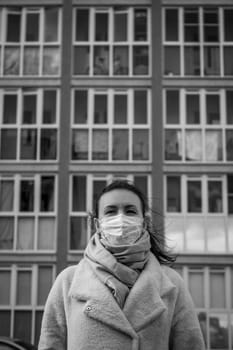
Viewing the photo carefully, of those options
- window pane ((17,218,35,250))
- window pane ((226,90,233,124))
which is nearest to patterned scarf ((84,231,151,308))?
window pane ((17,218,35,250))

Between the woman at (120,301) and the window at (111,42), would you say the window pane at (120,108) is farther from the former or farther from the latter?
the woman at (120,301)

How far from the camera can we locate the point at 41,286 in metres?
17.9

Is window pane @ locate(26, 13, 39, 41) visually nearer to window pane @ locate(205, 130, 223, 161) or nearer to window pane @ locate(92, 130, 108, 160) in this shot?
window pane @ locate(92, 130, 108, 160)

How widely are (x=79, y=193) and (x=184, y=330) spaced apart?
52.5ft

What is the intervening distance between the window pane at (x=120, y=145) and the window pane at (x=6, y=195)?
3.17m

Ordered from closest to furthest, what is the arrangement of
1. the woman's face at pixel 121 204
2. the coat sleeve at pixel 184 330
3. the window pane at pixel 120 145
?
the coat sleeve at pixel 184 330 → the woman's face at pixel 121 204 → the window pane at pixel 120 145

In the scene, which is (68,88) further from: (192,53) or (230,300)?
(230,300)

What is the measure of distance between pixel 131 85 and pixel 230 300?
6.92m

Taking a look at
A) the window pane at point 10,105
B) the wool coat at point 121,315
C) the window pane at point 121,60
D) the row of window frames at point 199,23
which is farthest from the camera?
the row of window frames at point 199,23

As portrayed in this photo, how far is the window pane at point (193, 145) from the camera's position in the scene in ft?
61.2

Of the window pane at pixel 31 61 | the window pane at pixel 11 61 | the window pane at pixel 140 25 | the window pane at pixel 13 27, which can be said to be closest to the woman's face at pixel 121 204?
the window pane at pixel 31 61

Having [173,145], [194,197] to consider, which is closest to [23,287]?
[194,197]

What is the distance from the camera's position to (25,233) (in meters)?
18.3

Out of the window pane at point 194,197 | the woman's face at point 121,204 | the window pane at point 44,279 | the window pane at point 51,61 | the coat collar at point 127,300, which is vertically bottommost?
the coat collar at point 127,300
